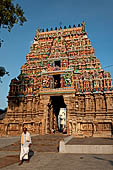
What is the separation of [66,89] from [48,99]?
10.6ft

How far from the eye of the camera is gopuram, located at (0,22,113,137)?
21.1 meters

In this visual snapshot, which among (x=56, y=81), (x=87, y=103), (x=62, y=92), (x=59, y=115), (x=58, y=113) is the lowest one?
(x=59, y=115)

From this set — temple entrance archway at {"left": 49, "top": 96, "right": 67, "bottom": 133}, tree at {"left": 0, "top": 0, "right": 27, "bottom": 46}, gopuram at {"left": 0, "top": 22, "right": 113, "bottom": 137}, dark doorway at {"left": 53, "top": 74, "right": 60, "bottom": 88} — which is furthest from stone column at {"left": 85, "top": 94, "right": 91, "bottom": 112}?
tree at {"left": 0, "top": 0, "right": 27, "bottom": 46}

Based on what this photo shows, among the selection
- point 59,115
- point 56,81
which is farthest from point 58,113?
point 56,81

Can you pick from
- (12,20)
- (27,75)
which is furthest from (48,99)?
(12,20)

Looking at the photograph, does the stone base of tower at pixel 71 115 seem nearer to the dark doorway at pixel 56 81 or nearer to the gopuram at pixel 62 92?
the gopuram at pixel 62 92

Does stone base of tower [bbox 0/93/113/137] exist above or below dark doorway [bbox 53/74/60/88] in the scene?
below

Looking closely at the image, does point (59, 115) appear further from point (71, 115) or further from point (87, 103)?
point (87, 103)

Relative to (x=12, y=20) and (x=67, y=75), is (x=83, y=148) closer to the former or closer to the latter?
(x=12, y=20)

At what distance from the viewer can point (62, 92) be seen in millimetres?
22031

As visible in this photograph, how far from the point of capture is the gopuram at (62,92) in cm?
2108

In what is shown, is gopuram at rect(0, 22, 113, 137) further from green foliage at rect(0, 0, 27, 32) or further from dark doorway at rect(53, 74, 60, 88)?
green foliage at rect(0, 0, 27, 32)

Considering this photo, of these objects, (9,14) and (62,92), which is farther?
(62,92)

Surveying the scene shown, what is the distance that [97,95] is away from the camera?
72.9 feet
